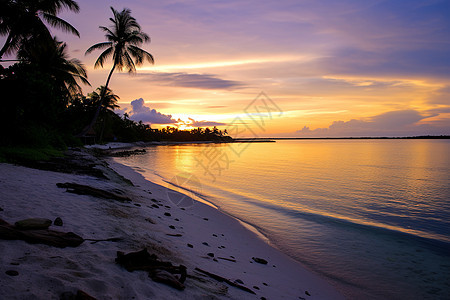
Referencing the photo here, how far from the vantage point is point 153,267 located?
12.0 ft

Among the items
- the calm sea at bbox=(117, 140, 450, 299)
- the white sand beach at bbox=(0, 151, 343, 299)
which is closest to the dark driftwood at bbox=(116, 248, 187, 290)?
the white sand beach at bbox=(0, 151, 343, 299)

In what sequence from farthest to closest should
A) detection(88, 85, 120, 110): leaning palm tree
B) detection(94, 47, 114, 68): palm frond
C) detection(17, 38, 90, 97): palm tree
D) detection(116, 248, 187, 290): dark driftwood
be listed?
detection(88, 85, 120, 110): leaning palm tree, detection(94, 47, 114, 68): palm frond, detection(17, 38, 90, 97): palm tree, detection(116, 248, 187, 290): dark driftwood

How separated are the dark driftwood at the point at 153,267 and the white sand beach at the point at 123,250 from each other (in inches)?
3.0

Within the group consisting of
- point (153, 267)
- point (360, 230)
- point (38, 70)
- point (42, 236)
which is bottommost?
point (360, 230)

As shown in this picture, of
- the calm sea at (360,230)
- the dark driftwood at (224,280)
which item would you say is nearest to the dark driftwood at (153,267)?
the dark driftwood at (224,280)

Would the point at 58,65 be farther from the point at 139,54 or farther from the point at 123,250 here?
the point at 123,250

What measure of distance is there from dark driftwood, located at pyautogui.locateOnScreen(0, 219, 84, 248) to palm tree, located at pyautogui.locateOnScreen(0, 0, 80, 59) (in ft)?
70.6

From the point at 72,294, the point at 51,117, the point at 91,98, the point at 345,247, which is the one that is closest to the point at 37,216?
the point at 72,294

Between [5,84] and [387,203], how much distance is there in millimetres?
22177

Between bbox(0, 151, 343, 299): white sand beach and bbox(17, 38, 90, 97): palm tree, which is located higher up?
bbox(17, 38, 90, 97): palm tree

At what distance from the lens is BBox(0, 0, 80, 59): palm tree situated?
18592 millimetres

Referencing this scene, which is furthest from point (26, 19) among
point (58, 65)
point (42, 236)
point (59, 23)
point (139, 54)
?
point (42, 236)

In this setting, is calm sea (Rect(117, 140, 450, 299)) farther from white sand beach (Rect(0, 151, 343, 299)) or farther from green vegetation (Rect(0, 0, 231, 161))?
green vegetation (Rect(0, 0, 231, 161))

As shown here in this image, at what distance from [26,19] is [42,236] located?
22.6 m
